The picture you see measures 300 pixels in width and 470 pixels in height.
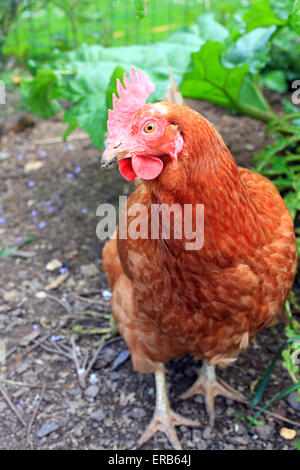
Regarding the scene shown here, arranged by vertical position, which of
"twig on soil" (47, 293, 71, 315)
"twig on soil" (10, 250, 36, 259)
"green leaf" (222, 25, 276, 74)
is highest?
"green leaf" (222, 25, 276, 74)

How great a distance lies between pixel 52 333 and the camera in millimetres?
2496

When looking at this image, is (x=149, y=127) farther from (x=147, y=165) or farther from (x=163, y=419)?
(x=163, y=419)

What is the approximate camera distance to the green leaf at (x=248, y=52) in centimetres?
235

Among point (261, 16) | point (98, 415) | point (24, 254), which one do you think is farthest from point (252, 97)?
point (98, 415)

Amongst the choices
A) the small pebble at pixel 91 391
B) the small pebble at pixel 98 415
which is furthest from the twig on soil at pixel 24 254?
the small pebble at pixel 98 415

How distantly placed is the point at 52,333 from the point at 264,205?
1.37m

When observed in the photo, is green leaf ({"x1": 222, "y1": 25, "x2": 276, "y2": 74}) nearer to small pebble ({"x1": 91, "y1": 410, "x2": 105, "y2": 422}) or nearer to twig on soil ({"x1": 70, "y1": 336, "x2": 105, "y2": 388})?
twig on soil ({"x1": 70, "y1": 336, "x2": 105, "y2": 388})

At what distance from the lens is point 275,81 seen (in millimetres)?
4020

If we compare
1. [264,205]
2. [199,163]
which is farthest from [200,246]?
[264,205]

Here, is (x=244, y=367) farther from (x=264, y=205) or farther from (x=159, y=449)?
(x=264, y=205)

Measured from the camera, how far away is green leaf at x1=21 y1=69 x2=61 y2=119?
2.75 metres

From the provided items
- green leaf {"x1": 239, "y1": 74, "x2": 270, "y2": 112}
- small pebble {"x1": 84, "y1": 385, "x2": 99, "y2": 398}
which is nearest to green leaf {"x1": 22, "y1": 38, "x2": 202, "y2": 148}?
green leaf {"x1": 239, "y1": 74, "x2": 270, "y2": 112}

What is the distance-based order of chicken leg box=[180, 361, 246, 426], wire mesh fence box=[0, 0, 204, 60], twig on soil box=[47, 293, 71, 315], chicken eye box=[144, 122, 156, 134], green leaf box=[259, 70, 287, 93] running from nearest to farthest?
chicken eye box=[144, 122, 156, 134], chicken leg box=[180, 361, 246, 426], twig on soil box=[47, 293, 71, 315], green leaf box=[259, 70, 287, 93], wire mesh fence box=[0, 0, 204, 60]

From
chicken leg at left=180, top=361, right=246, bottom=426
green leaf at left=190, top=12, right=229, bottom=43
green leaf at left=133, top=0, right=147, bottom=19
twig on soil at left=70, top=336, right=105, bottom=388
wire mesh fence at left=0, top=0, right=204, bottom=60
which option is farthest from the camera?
wire mesh fence at left=0, top=0, right=204, bottom=60
